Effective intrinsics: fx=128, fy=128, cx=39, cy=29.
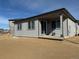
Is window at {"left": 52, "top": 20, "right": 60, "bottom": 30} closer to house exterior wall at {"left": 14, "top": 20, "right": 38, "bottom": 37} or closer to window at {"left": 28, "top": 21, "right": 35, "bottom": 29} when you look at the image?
house exterior wall at {"left": 14, "top": 20, "right": 38, "bottom": 37}

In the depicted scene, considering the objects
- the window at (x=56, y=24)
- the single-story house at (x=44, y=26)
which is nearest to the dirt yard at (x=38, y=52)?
the single-story house at (x=44, y=26)

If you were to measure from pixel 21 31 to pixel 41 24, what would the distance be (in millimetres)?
4104

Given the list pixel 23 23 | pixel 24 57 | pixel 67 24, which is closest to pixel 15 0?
pixel 23 23

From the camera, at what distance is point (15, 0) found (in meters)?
22.6

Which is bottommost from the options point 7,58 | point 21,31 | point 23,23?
point 7,58

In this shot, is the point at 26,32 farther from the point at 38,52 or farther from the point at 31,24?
the point at 38,52

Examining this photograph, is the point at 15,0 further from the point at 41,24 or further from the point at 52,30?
the point at 52,30

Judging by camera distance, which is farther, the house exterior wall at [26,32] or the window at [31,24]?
the window at [31,24]

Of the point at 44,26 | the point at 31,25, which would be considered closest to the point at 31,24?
the point at 31,25

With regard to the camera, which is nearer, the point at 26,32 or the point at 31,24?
the point at 31,24

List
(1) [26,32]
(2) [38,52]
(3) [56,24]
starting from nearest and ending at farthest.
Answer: (2) [38,52]
(3) [56,24]
(1) [26,32]

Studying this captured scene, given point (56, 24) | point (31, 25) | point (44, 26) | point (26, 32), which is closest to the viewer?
point (56, 24)

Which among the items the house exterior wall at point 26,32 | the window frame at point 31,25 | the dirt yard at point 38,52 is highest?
the window frame at point 31,25

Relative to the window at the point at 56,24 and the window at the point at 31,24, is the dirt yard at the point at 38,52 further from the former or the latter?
the window at the point at 31,24
